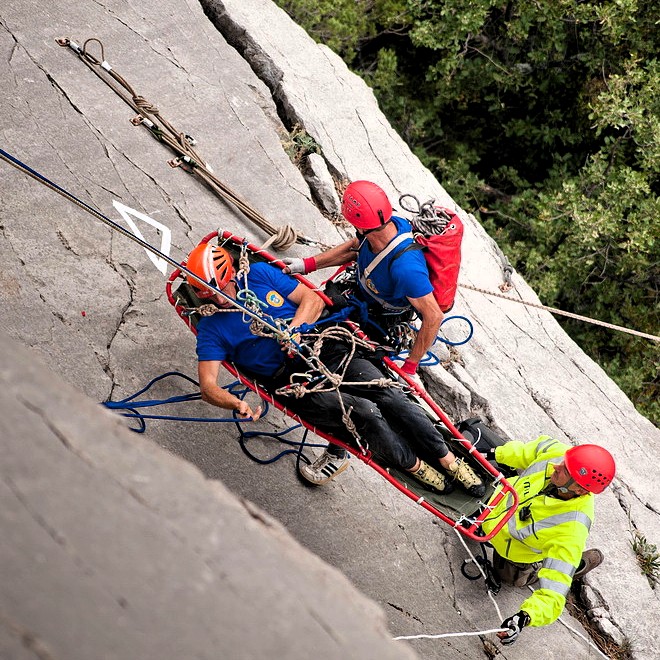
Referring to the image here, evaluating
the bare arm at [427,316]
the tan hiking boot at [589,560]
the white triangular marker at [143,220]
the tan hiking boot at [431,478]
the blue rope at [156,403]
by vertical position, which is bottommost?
the blue rope at [156,403]

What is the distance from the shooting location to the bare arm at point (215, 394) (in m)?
4.35

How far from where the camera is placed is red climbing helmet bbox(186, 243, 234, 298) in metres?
4.51

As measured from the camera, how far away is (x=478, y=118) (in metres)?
11.8

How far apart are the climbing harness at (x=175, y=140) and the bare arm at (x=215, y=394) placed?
1.76 m

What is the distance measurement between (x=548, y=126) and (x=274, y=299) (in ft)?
24.6

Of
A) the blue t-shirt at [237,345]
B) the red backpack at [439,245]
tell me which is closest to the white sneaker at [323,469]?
the blue t-shirt at [237,345]

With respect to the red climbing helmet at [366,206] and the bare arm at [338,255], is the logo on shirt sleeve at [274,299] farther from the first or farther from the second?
the red climbing helmet at [366,206]

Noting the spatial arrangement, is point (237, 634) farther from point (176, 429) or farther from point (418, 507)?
point (418, 507)

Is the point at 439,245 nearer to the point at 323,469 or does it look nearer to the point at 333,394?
the point at 333,394

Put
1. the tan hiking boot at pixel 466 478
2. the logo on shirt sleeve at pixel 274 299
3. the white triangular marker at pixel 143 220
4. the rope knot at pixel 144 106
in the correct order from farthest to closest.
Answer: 1. the rope knot at pixel 144 106
2. the white triangular marker at pixel 143 220
3. the logo on shirt sleeve at pixel 274 299
4. the tan hiking boot at pixel 466 478

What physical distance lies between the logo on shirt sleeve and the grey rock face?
0.81m

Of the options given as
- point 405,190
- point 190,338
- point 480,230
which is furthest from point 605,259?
point 190,338

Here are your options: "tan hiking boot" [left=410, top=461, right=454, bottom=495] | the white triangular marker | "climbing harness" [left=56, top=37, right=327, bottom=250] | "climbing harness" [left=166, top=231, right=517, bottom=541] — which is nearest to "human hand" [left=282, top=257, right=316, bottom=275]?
"climbing harness" [left=166, top=231, right=517, bottom=541]

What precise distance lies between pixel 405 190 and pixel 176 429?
11.4 feet
